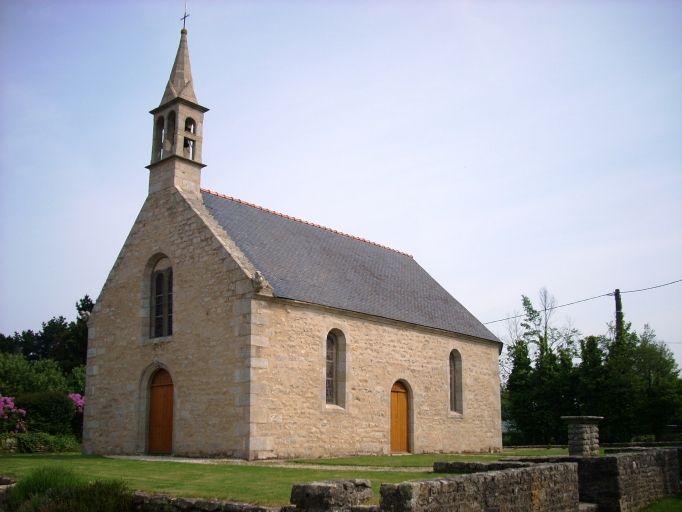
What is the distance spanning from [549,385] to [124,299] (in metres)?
20.3

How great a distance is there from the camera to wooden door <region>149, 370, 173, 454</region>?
1789 centimetres

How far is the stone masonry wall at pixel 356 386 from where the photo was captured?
645 inches

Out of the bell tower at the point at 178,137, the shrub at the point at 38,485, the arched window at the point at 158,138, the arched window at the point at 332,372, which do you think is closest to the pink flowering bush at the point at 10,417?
the bell tower at the point at 178,137

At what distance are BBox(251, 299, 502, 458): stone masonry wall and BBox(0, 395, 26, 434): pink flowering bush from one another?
11.5 metres

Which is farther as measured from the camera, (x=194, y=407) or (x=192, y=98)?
(x=192, y=98)

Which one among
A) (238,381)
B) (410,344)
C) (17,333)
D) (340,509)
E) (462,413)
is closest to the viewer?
(340,509)

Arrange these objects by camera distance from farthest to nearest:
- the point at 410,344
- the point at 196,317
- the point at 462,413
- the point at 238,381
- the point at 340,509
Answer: the point at 462,413 → the point at 410,344 → the point at 196,317 → the point at 238,381 → the point at 340,509

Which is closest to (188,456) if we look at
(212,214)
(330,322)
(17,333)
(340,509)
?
(330,322)

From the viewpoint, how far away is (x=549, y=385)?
30625mm

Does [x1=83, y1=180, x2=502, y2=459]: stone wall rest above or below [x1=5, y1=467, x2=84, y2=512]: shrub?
above

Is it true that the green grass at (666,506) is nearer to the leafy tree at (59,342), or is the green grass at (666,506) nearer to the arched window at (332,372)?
the arched window at (332,372)

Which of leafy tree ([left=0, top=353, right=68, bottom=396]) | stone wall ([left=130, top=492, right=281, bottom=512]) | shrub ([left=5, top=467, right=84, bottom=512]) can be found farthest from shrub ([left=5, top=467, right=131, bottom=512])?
leafy tree ([left=0, top=353, right=68, bottom=396])

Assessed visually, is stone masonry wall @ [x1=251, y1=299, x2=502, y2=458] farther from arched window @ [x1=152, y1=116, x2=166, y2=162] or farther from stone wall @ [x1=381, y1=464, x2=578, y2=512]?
stone wall @ [x1=381, y1=464, x2=578, y2=512]

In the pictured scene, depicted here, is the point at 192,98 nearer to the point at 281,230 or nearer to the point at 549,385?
the point at 281,230
